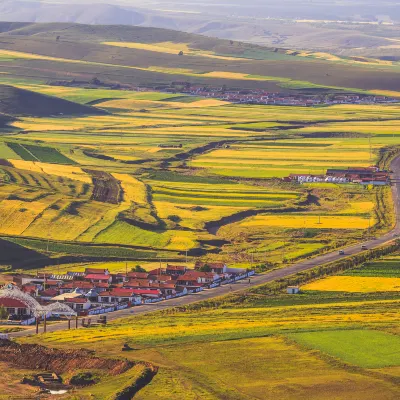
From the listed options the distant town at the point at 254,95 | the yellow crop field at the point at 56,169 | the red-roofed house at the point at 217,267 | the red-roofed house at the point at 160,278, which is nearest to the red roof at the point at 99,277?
the red-roofed house at the point at 160,278

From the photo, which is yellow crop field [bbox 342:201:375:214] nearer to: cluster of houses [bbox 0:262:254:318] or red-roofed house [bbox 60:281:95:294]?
cluster of houses [bbox 0:262:254:318]

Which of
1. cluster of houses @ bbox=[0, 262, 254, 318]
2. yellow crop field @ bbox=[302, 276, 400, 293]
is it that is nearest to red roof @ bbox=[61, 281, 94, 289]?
cluster of houses @ bbox=[0, 262, 254, 318]

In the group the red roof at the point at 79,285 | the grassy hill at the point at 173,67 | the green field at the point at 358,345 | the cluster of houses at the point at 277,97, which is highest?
the grassy hill at the point at 173,67

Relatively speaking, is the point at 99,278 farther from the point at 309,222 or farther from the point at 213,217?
the point at 309,222

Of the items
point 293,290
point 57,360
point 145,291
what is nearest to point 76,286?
point 145,291

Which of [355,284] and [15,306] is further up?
[355,284]

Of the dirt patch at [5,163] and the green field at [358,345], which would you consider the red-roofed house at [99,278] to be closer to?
the green field at [358,345]
